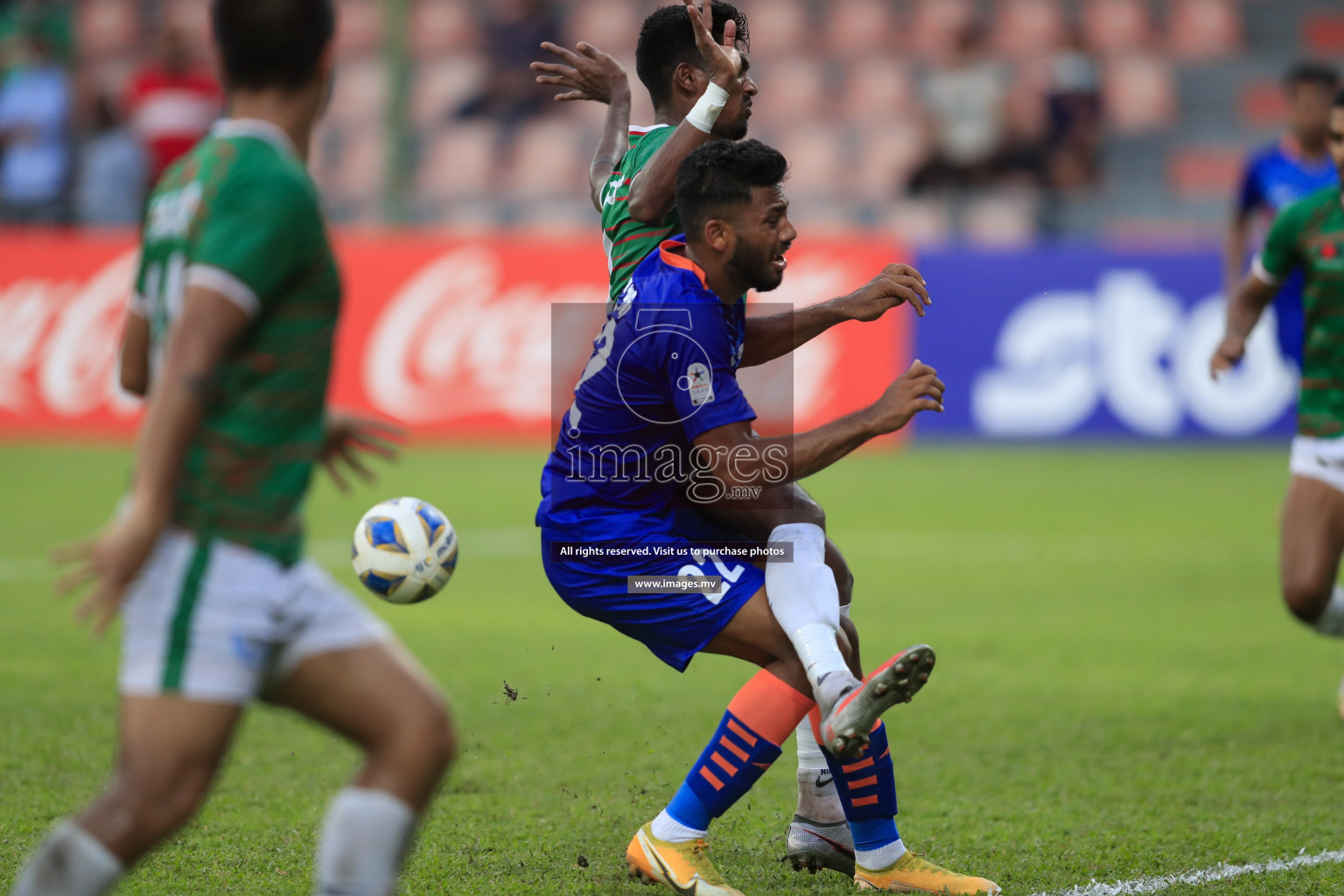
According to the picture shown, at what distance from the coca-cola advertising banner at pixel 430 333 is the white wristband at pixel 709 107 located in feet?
33.8

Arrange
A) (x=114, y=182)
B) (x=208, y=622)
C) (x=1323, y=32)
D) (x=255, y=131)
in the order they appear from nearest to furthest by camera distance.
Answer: (x=208, y=622) < (x=255, y=131) < (x=114, y=182) < (x=1323, y=32)

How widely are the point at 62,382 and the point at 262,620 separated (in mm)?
13397

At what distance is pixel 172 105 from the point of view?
16047mm

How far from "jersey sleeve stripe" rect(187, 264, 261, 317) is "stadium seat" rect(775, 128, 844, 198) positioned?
1686 cm

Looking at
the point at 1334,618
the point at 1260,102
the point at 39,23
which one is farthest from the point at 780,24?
the point at 1334,618

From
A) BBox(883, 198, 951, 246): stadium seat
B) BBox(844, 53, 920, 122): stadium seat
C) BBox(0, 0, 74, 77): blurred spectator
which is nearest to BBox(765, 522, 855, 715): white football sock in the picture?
BBox(883, 198, 951, 246): stadium seat

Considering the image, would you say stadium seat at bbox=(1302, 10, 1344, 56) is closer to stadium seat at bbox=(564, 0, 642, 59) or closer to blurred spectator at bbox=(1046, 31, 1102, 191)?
blurred spectator at bbox=(1046, 31, 1102, 191)

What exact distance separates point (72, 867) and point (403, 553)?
5.71 ft

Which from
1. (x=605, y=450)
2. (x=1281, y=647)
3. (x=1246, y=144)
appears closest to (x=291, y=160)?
(x=605, y=450)

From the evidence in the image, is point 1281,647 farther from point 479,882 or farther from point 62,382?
point 62,382

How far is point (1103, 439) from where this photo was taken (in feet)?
48.3

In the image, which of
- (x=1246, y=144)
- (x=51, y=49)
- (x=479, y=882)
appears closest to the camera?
(x=479, y=882)

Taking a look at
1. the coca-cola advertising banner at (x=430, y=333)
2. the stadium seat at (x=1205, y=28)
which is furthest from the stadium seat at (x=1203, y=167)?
the coca-cola advertising banner at (x=430, y=333)

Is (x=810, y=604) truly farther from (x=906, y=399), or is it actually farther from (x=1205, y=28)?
(x=1205, y=28)
